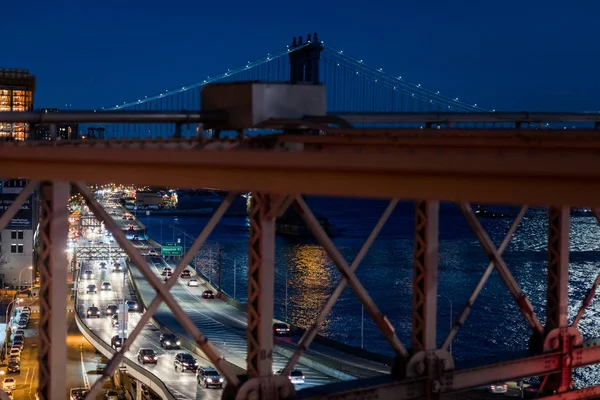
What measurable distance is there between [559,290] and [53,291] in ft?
6.81

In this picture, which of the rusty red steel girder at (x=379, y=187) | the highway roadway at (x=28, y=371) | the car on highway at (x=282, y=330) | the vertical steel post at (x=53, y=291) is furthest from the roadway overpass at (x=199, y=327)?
the vertical steel post at (x=53, y=291)

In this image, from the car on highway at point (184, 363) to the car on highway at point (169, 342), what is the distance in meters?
1.75

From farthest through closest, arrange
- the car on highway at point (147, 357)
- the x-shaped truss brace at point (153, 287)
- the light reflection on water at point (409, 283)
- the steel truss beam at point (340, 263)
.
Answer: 1. the light reflection on water at point (409, 283)
2. the car on highway at point (147, 357)
3. the steel truss beam at point (340, 263)
4. the x-shaped truss brace at point (153, 287)

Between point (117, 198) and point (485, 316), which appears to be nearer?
point (485, 316)

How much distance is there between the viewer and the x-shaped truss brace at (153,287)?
8.20 ft

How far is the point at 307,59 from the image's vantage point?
40.5 meters

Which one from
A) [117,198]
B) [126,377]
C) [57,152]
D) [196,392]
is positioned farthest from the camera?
[117,198]

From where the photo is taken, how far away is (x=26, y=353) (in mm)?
22484

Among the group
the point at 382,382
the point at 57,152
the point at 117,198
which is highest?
the point at 57,152

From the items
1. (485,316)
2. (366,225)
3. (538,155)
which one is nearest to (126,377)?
(485,316)

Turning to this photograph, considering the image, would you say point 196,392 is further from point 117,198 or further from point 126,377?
point 117,198

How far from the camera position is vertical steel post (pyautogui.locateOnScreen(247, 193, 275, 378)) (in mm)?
2623

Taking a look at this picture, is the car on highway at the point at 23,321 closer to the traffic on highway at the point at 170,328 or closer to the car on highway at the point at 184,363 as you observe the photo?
the traffic on highway at the point at 170,328

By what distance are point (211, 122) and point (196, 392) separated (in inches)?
538
